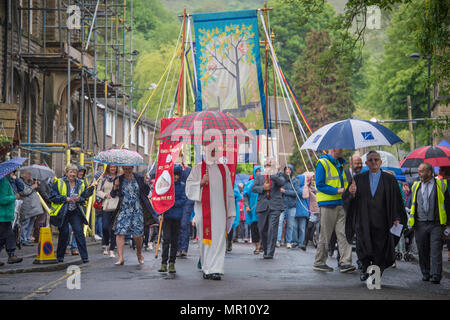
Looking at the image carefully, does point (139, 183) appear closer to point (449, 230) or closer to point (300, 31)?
point (449, 230)

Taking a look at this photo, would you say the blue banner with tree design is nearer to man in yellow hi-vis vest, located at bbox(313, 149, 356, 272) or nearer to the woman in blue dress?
the woman in blue dress

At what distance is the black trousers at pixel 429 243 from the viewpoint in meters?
11.7

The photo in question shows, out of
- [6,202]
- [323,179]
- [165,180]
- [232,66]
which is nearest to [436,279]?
[323,179]

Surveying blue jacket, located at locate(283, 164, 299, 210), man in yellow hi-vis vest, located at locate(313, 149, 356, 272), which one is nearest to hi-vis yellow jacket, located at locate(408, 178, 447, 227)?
man in yellow hi-vis vest, located at locate(313, 149, 356, 272)

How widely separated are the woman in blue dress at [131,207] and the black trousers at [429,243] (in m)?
4.58

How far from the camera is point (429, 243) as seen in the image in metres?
12.0

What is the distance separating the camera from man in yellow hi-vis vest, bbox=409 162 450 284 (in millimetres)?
11766

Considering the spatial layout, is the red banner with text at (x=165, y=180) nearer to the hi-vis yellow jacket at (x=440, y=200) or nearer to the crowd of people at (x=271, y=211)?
the crowd of people at (x=271, y=211)

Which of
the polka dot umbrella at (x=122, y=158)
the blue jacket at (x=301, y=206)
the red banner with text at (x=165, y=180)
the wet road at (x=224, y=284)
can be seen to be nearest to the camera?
the wet road at (x=224, y=284)

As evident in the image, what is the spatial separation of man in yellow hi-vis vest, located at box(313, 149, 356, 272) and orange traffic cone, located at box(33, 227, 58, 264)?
4749 millimetres

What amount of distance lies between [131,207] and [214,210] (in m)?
2.70

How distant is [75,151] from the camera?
25.0 m

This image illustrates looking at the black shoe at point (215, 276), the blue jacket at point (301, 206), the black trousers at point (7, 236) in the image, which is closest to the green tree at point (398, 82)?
the blue jacket at point (301, 206)
